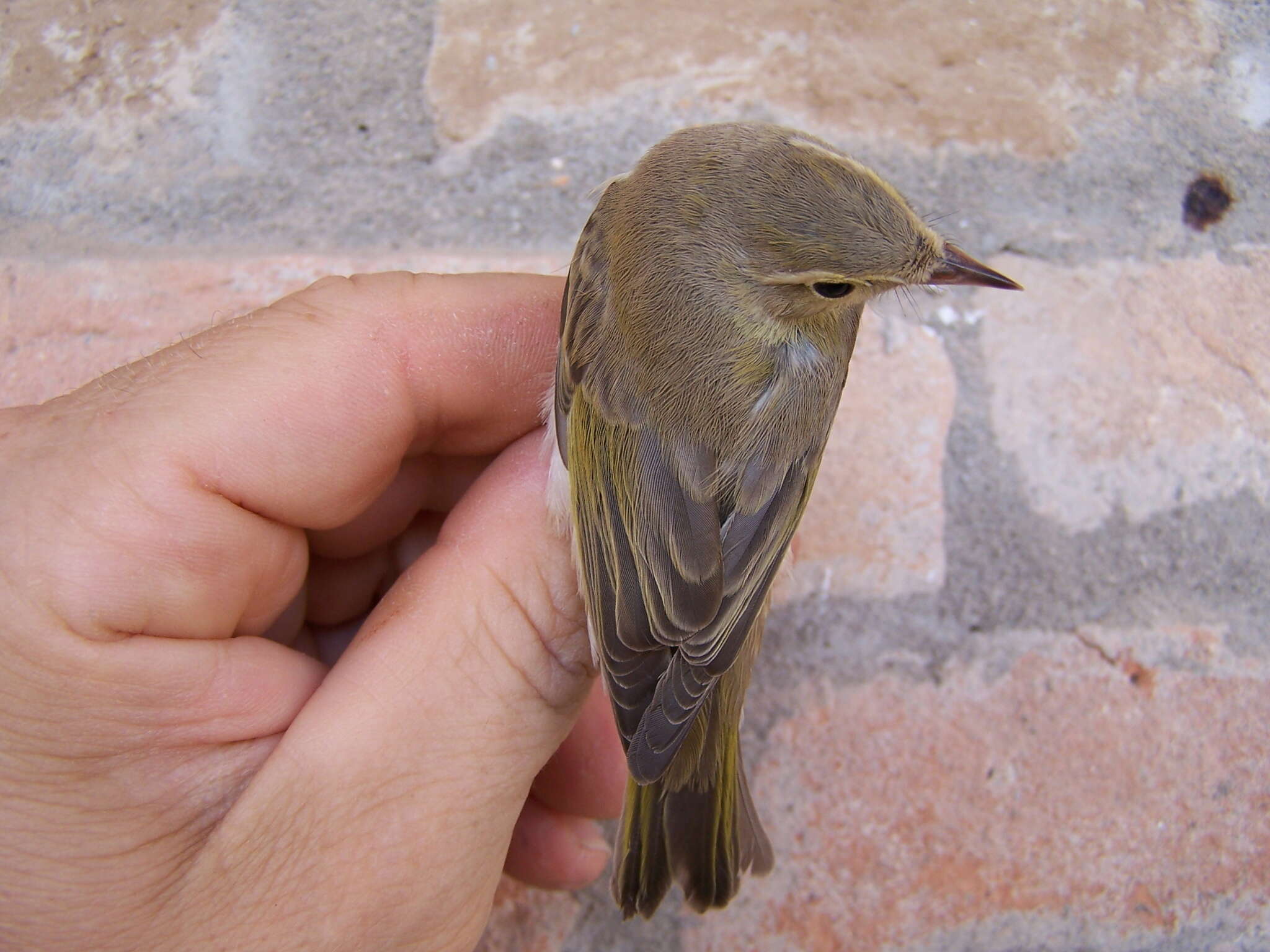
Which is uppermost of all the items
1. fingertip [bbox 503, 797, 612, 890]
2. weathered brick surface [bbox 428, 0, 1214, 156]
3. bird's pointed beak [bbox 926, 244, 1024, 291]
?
weathered brick surface [bbox 428, 0, 1214, 156]

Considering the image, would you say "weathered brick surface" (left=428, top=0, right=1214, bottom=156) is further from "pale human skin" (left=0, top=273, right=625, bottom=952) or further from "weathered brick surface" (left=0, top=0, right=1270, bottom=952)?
"pale human skin" (left=0, top=273, right=625, bottom=952)

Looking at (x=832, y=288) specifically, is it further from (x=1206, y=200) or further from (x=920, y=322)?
(x=1206, y=200)

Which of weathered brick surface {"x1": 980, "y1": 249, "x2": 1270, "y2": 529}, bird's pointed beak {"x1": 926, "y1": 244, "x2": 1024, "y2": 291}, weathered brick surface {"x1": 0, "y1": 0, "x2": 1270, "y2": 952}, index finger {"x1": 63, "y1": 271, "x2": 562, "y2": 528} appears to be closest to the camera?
index finger {"x1": 63, "y1": 271, "x2": 562, "y2": 528}

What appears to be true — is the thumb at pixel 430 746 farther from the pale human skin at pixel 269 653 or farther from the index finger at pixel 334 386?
the index finger at pixel 334 386

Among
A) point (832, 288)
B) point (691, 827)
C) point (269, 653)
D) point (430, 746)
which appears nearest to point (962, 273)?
point (832, 288)

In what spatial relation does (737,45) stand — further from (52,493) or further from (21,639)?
(21,639)

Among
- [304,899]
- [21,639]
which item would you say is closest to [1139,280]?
[304,899]

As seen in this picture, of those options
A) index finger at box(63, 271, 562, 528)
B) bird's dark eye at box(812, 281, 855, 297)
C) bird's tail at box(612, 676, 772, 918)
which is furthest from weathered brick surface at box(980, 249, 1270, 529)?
index finger at box(63, 271, 562, 528)

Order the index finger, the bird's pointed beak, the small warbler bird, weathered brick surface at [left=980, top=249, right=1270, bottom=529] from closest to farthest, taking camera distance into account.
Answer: the index finger, the small warbler bird, the bird's pointed beak, weathered brick surface at [left=980, top=249, right=1270, bottom=529]
